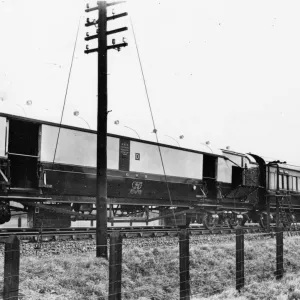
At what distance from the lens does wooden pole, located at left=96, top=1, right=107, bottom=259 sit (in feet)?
36.9

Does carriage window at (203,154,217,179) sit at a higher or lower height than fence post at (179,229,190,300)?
higher

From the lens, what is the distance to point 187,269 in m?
7.80

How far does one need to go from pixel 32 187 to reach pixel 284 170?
14899mm

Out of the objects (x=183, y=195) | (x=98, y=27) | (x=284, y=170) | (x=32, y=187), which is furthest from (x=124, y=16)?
(x=284, y=170)

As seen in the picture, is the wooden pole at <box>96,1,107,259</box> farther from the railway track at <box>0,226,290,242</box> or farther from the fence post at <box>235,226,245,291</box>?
the fence post at <box>235,226,245,291</box>

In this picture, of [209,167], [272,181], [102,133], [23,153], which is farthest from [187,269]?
[272,181]

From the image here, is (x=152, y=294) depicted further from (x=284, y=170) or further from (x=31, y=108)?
(x=284, y=170)

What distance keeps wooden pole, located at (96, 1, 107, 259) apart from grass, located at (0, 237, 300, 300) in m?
0.80

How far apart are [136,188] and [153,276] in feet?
23.6

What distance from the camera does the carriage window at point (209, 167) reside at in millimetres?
20828

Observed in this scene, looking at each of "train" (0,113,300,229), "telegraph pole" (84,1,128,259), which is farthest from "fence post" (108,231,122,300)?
"train" (0,113,300,229)

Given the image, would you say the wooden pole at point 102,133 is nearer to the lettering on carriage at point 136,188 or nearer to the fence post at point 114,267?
the fence post at point 114,267

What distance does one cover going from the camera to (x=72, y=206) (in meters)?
15.5

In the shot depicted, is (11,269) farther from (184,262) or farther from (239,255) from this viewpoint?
(239,255)
